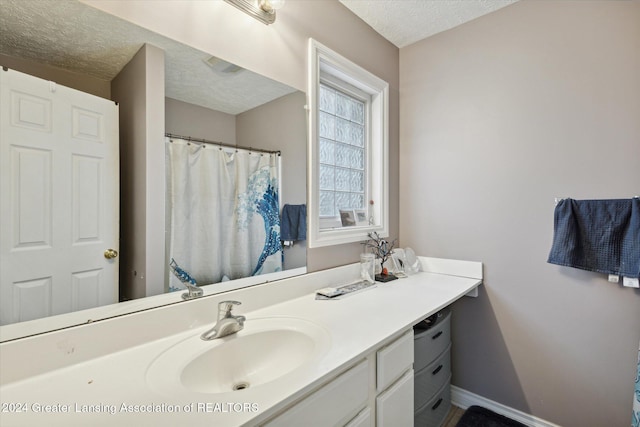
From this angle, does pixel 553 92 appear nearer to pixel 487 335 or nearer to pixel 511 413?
pixel 487 335

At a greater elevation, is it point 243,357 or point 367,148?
point 367,148

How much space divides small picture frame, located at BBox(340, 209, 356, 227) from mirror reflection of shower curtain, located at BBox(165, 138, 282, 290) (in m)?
0.57

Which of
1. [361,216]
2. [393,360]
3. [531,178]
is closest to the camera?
[393,360]

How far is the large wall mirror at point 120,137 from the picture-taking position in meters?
0.75

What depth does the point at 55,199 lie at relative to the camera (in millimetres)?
797

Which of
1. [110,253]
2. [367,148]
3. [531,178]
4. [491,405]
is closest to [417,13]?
[367,148]

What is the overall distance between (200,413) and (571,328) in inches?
72.6

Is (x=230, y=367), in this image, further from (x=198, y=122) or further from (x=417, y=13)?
(x=417, y=13)

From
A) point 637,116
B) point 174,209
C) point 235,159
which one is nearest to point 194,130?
point 235,159

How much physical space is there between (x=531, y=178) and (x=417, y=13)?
1.21 metres

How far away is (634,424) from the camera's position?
48.1 inches

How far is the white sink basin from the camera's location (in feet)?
2.68

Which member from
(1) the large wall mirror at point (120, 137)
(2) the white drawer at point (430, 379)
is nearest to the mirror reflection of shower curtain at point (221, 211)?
(1) the large wall mirror at point (120, 137)

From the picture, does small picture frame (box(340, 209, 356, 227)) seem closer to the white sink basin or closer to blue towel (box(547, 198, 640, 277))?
the white sink basin
